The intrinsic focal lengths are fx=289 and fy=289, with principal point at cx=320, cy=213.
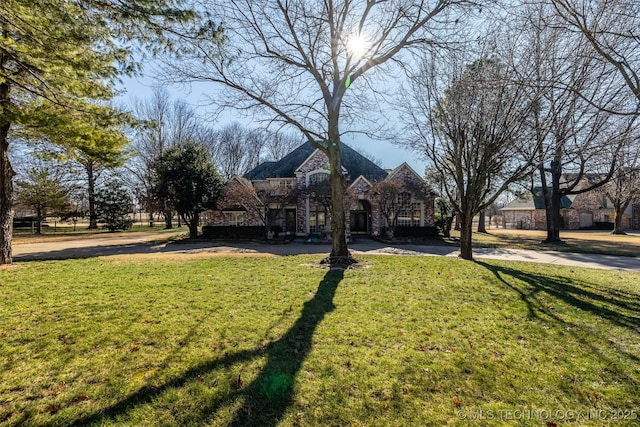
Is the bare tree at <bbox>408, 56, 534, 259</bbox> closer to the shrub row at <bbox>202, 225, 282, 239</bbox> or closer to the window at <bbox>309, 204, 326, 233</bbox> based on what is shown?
the window at <bbox>309, 204, 326, 233</bbox>

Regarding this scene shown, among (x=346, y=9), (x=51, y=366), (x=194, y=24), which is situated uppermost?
(x=346, y=9)

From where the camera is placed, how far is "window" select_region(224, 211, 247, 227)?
925 inches

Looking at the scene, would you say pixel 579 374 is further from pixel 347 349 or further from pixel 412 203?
pixel 412 203

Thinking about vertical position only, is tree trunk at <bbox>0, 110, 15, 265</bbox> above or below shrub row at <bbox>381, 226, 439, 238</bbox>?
above

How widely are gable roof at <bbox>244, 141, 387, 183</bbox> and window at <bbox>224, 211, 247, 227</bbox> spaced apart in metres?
4.66

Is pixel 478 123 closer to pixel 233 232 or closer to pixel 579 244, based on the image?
pixel 579 244

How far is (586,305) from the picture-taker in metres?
5.74

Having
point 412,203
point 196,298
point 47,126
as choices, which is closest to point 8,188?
point 47,126

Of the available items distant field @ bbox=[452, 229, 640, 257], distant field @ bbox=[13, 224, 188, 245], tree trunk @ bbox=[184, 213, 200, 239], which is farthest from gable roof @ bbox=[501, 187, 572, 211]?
distant field @ bbox=[13, 224, 188, 245]

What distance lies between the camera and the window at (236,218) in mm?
23484

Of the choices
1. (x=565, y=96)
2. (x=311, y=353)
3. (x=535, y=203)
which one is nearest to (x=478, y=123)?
(x=565, y=96)

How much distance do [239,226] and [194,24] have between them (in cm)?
1832

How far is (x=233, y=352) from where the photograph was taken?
365 cm

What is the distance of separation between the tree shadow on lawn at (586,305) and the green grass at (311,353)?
35 millimetres
